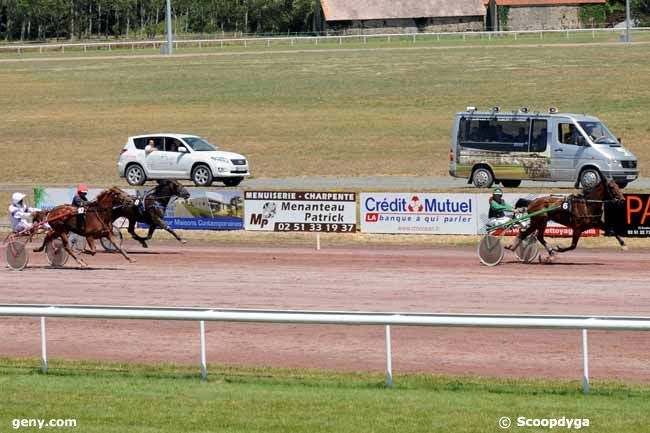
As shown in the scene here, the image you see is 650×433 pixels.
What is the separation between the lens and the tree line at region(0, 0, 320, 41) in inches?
4242

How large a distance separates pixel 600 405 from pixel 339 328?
5.99 m

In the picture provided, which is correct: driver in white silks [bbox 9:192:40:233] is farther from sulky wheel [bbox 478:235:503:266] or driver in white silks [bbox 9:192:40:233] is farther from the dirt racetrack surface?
sulky wheel [bbox 478:235:503:266]

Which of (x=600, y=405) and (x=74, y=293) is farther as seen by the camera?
(x=74, y=293)

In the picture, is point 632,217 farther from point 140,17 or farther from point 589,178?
point 140,17

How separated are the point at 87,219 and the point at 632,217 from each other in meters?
11.0

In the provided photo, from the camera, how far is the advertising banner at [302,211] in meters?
28.0

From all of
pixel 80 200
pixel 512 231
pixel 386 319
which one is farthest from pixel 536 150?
pixel 386 319

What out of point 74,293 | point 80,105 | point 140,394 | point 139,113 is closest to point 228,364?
point 140,394

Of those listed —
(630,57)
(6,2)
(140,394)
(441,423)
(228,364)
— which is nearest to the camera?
(441,423)

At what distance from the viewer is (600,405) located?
1141cm

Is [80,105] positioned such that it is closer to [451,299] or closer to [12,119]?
[12,119]

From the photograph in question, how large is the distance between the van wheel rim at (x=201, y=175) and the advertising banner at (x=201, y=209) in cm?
522

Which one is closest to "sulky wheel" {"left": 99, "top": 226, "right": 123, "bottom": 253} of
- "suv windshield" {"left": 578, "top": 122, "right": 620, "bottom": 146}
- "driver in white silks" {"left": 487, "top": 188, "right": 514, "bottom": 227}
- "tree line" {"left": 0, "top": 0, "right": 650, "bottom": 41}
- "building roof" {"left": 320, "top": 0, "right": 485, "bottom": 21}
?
"driver in white silks" {"left": 487, "top": 188, "right": 514, "bottom": 227}

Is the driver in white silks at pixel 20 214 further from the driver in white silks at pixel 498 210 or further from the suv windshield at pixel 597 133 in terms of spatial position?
the suv windshield at pixel 597 133
